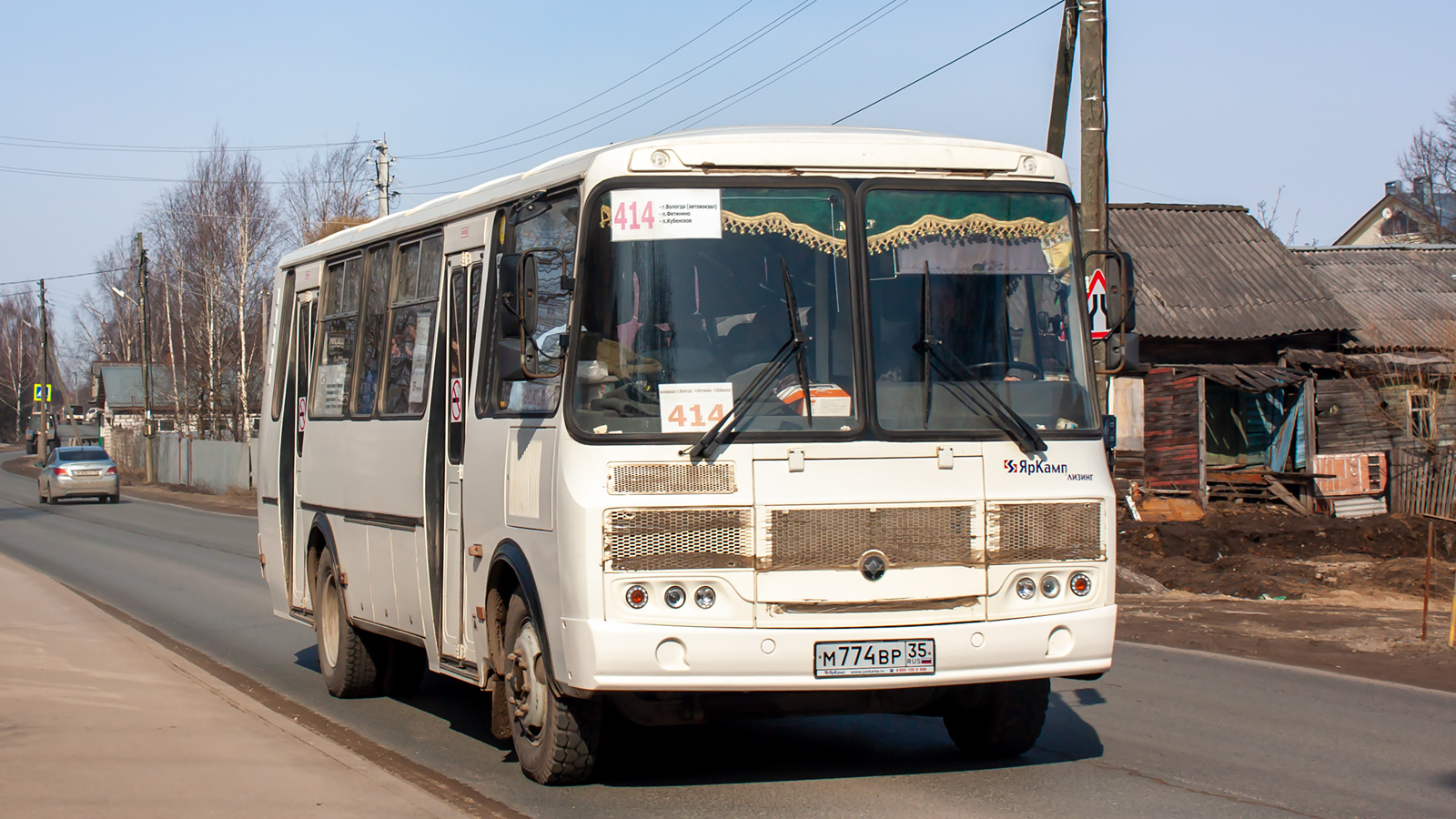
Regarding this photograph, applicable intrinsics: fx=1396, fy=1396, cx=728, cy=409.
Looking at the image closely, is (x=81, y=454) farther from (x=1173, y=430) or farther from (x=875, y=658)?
(x=875, y=658)

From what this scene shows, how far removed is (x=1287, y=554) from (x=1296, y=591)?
459cm

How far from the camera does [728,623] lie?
5680 millimetres

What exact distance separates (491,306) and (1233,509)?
Result: 67.6 feet

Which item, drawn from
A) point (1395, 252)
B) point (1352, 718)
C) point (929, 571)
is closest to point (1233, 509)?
point (1395, 252)

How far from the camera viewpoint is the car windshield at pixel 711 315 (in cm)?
584

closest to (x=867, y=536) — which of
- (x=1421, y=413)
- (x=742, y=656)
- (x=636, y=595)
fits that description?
(x=742, y=656)

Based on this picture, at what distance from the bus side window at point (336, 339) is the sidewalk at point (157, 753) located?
1991 mm

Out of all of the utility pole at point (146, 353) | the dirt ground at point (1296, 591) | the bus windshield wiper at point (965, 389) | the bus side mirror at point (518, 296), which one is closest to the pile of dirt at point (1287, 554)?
the dirt ground at point (1296, 591)

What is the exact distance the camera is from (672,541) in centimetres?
568

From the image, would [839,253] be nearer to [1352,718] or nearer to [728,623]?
[728,623]

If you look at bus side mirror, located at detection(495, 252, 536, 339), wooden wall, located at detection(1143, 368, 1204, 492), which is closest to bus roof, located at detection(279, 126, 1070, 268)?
bus side mirror, located at detection(495, 252, 536, 339)

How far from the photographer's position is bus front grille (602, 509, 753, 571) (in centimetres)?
566

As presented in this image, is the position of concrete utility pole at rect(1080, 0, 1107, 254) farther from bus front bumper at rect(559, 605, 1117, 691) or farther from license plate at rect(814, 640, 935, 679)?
license plate at rect(814, 640, 935, 679)

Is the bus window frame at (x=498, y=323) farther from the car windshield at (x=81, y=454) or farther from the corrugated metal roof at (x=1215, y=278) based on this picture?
the car windshield at (x=81, y=454)
